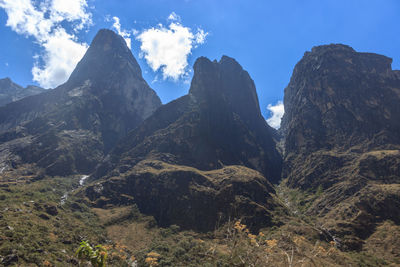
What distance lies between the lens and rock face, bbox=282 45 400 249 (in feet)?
329

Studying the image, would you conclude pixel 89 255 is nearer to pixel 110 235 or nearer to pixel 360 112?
pixel 110 235

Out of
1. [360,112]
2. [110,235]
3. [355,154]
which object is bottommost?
[110,235]

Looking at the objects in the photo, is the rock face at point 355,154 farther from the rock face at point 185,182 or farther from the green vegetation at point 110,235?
the rock face at point 185,182

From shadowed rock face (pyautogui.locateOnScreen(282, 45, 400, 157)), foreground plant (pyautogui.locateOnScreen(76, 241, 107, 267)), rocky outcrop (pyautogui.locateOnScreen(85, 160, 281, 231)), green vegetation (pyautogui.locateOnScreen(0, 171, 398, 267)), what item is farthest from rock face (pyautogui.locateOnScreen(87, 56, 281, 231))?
foreground plant (pyautogui.locateOnScreen(76, 241, 107, 267))

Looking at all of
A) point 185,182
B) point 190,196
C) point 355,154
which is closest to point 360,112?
point 355,154

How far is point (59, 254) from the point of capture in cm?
6197

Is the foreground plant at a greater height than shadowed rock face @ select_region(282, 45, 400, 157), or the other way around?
shadowed rock face @ select_region(282, 45, 400, 157)

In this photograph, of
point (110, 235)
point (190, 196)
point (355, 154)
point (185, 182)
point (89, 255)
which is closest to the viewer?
point (89, 255)

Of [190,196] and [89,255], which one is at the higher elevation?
[89,255]

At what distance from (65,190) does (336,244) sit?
15698 cm

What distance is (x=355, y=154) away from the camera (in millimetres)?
150000

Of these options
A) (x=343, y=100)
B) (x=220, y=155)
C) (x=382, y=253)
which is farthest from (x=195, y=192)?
(x=343, y=100)

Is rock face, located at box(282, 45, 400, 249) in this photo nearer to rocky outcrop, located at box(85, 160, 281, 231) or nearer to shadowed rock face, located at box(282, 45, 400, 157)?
shadowed rock face, located at box(282, 45, 400, 157)

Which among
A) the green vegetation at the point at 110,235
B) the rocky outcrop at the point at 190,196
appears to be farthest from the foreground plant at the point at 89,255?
the rocky outcrop at the point at 190,196
